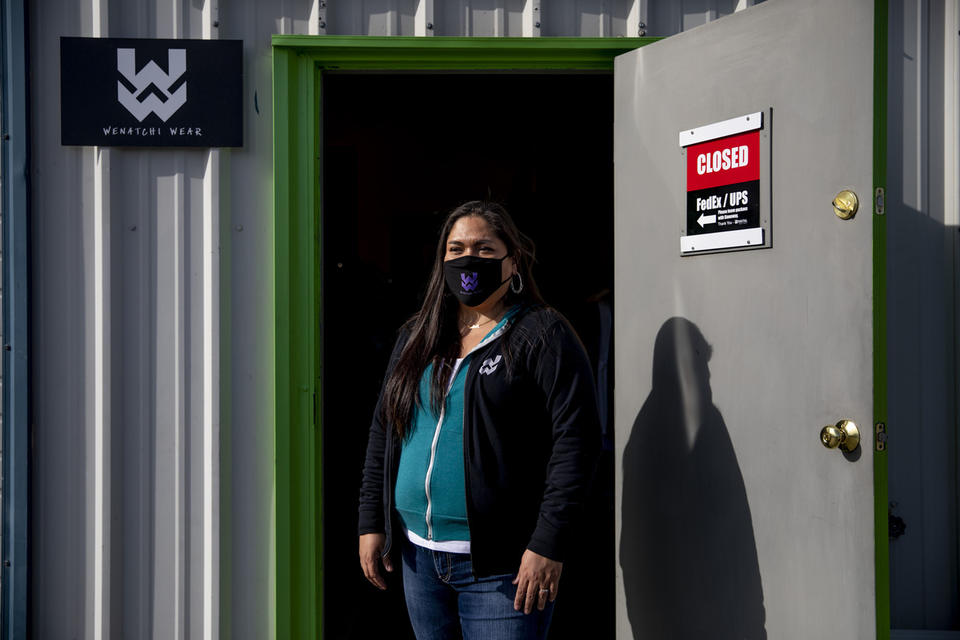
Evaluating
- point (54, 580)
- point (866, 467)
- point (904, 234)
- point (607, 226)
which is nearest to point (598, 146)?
point (607, 226)

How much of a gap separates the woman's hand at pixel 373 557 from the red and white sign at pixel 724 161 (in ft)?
5.05

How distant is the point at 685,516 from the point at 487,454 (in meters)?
0.95

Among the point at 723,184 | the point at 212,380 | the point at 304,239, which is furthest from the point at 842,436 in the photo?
the point at 212,380

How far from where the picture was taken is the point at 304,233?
2.70 m

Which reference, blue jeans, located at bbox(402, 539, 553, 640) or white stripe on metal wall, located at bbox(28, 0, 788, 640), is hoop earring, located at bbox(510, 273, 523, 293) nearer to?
blue jeans, located at bbox(402, 539, 553, 640)

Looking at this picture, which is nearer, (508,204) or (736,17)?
(736,17)

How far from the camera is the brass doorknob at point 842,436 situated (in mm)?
1912

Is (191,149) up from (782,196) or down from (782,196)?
up

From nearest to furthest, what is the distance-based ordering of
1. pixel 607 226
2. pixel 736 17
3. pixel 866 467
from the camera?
pixel 866 467
pixel 736 17
pixel 607 226

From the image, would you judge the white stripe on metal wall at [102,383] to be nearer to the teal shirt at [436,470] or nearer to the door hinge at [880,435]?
the teal shirt at [436,470]

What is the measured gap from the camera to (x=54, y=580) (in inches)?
104

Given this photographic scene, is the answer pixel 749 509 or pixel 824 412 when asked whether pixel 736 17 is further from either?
pixel 749 509

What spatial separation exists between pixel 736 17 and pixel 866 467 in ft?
4.73

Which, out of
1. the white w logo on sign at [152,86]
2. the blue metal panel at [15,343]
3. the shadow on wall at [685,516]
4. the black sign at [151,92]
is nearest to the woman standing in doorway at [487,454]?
the shadow on wall at [685,516]
